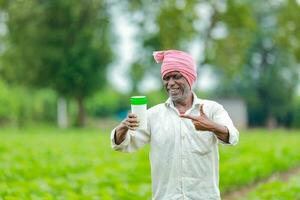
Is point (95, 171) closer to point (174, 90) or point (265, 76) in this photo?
point (174, 90)

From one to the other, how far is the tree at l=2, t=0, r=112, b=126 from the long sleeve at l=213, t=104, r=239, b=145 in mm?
31604

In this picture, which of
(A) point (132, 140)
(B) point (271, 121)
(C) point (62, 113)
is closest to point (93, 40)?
(C) point (62, 113)

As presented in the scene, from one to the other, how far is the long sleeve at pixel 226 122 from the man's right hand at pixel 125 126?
0.52 m

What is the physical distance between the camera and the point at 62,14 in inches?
1437

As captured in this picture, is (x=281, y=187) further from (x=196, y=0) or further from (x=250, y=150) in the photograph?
(x=196, y=0)

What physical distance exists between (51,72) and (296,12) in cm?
1311

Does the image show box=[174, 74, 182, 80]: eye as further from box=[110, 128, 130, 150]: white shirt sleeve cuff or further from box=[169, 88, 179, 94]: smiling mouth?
box=[110, 128, 130, 150]: white shirt sleeve cuff

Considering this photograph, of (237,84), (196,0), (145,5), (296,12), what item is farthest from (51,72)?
(237,84)

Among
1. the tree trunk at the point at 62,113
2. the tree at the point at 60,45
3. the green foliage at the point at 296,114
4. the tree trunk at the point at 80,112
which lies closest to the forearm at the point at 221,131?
the tree at the point at 60,45

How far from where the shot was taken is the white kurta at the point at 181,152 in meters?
4.40

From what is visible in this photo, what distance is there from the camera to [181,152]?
439 cm

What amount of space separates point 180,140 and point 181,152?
0.25 feet

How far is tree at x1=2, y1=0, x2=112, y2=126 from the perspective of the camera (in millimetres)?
36031

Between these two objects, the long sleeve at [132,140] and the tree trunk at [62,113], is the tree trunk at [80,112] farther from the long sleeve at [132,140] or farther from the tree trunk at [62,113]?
the long sleeve at [132,140]
